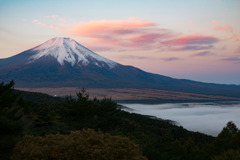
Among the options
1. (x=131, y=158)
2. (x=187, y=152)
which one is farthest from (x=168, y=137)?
(x=131, y=158)

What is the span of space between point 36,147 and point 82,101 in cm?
1543

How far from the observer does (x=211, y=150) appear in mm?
22938

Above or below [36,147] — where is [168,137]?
below

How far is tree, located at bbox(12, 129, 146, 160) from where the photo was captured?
30.5 feet

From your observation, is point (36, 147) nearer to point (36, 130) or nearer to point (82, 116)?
point (36, 130)

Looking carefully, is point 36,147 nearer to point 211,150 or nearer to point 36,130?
point 36,130

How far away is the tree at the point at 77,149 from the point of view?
9281mm

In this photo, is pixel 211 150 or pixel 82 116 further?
pixel 82 116

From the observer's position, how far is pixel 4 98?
16203 millimetres

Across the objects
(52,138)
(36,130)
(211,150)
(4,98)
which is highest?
(4,98)

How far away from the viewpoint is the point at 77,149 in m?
9.48

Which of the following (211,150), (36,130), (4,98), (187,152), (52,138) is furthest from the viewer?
(211,150)

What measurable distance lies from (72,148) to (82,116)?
52.6 ft

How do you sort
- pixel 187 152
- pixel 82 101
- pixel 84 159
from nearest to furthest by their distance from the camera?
pixel 84 159, pixel 187 152, pixel 82 101
